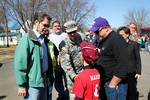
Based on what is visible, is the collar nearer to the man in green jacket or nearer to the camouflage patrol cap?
the man in green jacket

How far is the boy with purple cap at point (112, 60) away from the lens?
5.17 m

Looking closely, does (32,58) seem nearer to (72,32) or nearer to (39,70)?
(39,70)

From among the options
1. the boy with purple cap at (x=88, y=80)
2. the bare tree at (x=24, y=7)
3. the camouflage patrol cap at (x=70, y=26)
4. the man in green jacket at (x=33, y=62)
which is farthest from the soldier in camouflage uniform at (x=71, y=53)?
the bare tree at (x=24, y=7)

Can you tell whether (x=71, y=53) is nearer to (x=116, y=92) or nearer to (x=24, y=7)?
(x=116, y=92)

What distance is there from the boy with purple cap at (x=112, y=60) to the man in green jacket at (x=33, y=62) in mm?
933

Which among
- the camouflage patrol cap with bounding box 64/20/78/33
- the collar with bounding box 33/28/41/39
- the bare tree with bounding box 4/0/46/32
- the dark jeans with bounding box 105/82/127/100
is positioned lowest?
the dark jeans with bounding box 105/82/127/100

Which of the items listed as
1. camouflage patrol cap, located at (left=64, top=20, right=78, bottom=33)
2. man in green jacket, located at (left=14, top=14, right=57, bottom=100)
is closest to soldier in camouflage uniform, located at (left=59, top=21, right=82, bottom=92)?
camouflage patrol cap, located at (left=64, top=20, right=78, bottom=33)

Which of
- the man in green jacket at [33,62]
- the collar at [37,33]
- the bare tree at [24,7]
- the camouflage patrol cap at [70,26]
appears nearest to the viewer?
the man in green jacket at [33,62]

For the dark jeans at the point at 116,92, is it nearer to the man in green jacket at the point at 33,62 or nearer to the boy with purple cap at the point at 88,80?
the boy with purple cap at the point at 88,80

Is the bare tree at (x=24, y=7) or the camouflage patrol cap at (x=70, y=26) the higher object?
the bare tree at (x=24, y=7)

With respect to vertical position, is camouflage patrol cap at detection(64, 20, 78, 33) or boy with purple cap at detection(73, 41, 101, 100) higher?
camouflage patrol cap at detection(64, 20, 78, 33)

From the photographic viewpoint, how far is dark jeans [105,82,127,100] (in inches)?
211

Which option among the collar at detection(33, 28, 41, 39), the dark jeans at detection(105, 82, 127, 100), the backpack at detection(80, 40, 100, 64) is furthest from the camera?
the collar at detection(33, 28, 41, 39)

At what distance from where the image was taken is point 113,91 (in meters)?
5.37
